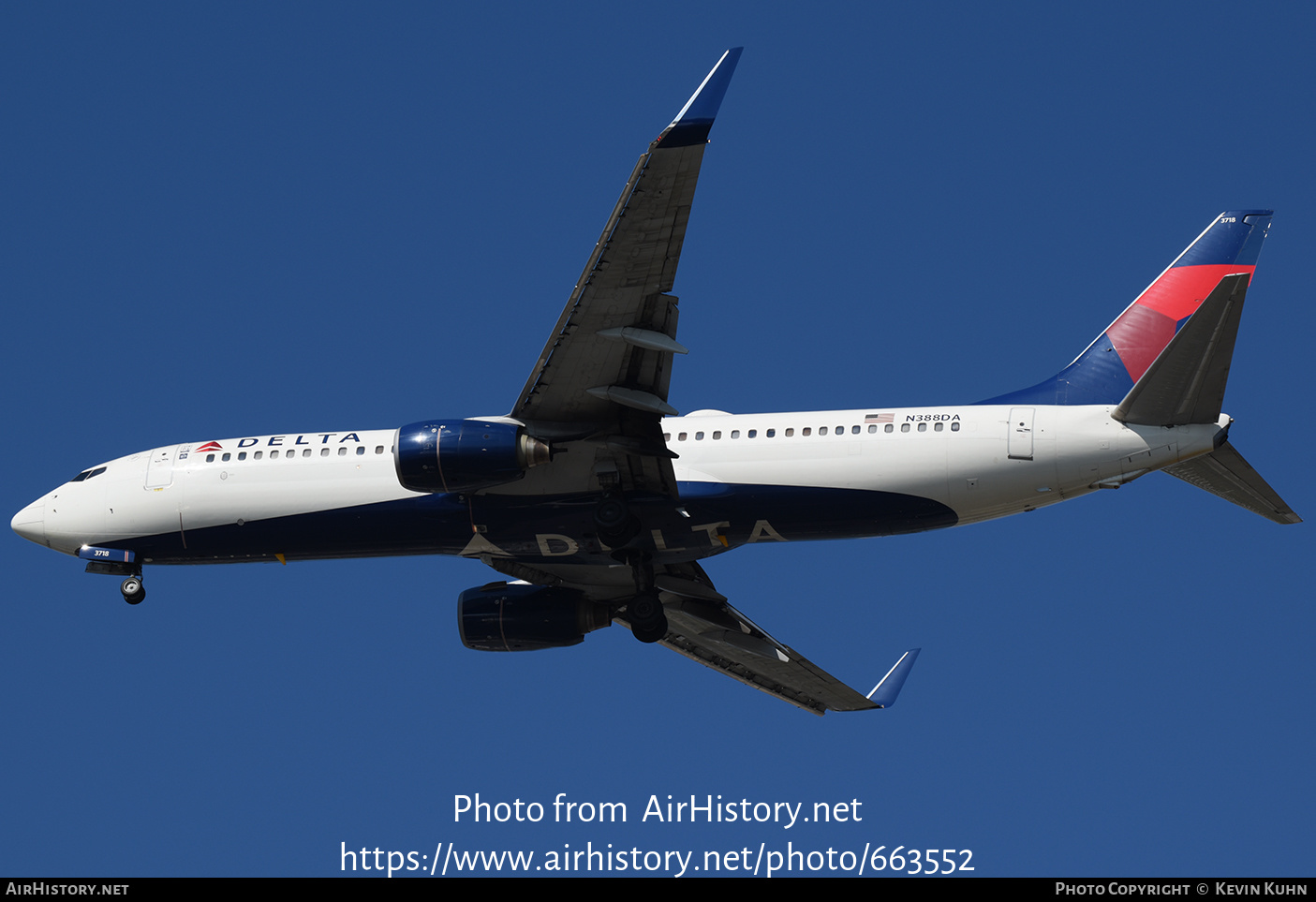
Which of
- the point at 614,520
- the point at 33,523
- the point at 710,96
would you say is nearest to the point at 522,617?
the point at 614,520

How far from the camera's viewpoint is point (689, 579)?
113 feet

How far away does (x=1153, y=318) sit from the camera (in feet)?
104

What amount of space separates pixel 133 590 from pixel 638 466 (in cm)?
1150

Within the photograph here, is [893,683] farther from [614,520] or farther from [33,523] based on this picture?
[33,523]

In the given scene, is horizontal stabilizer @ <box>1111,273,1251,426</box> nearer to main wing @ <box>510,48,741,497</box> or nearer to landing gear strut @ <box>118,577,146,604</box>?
main wing @ <box>510,48,741,497</box>

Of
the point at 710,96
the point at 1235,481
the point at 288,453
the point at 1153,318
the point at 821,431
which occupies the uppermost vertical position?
the point at 1153,318

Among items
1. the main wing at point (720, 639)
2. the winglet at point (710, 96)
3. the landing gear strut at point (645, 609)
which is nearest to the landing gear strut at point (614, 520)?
the landing gear strut at point (645, 609)

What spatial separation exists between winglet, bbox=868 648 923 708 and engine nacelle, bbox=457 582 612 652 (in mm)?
7581

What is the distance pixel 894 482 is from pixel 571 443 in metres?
6.00

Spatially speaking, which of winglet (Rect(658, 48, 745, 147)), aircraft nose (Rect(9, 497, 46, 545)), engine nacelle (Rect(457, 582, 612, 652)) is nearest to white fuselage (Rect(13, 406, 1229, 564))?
aircraft nose (Rect(9, 497, 46, 545))

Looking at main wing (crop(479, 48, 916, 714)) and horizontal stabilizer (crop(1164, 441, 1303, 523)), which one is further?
horizontal stabilizer (crop(1164, 441, 1303, 523))

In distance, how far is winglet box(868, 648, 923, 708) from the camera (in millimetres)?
36906
